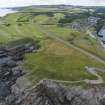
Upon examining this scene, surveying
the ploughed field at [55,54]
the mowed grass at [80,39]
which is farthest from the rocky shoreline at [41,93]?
the mowed grass at [80,39]

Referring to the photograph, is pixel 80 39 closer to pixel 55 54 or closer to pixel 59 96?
pixel 55 54

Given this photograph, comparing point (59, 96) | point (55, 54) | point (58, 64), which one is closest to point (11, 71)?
point (58, 64)

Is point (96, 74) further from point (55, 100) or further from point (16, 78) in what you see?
point (16, 78)

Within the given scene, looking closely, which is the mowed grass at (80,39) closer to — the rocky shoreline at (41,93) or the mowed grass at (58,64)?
the mowed grass at (58,64)

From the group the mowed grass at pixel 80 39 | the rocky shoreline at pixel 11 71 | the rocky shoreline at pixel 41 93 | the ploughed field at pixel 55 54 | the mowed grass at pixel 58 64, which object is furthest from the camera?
the mowed grass at pixel 80 39

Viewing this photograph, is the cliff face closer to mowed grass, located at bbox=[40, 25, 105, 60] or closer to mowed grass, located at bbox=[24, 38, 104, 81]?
mowed grass, located at bbox=[24, 38, 104, 81]

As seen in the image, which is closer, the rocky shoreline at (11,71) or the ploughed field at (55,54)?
the rocky shoreline at (11,71)
